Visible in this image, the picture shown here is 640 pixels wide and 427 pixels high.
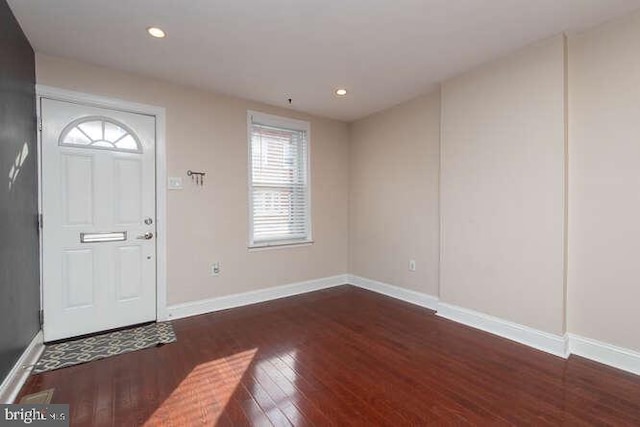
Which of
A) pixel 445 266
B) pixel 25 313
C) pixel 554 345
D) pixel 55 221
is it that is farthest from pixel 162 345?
pixel 554 345

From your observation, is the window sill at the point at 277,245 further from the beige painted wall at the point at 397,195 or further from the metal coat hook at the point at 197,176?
the metal coat hook at the point at 197,176

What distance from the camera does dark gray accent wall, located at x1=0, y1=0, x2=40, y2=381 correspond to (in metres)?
1.96

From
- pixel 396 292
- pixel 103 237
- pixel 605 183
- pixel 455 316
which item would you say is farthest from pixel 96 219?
pixel 605 183

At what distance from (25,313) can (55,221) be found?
0.80 meters

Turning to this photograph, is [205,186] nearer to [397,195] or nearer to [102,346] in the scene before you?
[102,346]

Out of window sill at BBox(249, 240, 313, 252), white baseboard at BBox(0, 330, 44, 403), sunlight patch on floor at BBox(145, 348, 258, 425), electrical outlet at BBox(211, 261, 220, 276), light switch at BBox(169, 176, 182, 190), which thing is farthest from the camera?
window sill at BBox(249, 240, 313, 252)

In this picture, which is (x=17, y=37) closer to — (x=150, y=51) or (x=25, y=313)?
(x=150, y=51)

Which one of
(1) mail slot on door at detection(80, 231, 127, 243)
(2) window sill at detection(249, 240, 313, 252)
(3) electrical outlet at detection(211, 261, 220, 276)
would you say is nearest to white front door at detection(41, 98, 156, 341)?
(1) mail slot on door at detection(80, 231, 127, 243)

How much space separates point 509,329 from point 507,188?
1.27 m

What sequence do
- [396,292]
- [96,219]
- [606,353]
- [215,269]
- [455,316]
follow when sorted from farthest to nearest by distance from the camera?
1. [396,292]
2. [215,269]
3. [455,316]
4. [96,219]
5. [606,353]

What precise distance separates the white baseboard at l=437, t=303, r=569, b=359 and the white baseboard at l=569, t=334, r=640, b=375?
9 centimetres

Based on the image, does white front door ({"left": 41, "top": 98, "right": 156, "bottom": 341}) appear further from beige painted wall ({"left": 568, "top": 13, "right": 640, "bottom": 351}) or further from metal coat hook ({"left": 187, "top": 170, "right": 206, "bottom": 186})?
beige painted wall ({"left": 568, "top": 13, "right": 640, "bottom": 351})

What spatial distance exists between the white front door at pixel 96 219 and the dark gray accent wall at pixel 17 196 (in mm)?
136

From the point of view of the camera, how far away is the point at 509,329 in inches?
111
